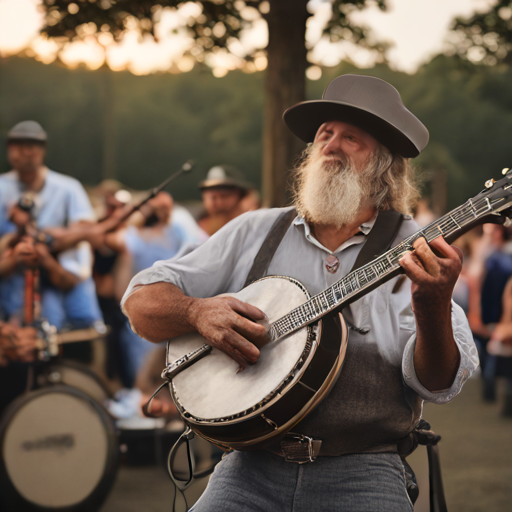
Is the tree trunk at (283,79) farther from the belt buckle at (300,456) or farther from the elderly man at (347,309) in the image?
the belt buckle at (300,456)

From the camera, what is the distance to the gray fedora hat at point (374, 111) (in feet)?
7.33

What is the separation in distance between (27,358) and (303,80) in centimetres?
250

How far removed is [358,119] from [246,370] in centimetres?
95

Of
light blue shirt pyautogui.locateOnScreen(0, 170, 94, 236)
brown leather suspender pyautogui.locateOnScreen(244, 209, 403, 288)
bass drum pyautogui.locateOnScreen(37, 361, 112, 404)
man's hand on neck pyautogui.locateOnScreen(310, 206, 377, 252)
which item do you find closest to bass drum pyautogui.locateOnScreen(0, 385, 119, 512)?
bass drum pyautogui.locateOnScreen(37, 361, 112, 404)

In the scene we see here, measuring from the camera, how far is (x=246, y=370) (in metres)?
2.04

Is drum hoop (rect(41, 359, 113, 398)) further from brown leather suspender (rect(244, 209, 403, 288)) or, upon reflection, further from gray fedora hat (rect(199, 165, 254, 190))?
brown leather suspender (rect(244, 209, 403, 288))

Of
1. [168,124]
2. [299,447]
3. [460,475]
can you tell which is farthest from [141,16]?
[168,124]

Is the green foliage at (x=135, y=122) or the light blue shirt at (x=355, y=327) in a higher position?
the green foliage at (x=135, y=122)

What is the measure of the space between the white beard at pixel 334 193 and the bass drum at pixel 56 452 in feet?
7.90

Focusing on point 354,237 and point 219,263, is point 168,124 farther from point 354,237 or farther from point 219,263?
point 354,237

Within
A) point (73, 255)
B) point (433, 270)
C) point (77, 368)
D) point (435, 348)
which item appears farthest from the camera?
point (73, 255)

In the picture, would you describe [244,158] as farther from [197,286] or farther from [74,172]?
[197,286]

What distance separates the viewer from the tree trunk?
367 centimetres

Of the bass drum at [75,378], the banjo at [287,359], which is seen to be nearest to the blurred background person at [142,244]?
the bass drum at [75,378]
